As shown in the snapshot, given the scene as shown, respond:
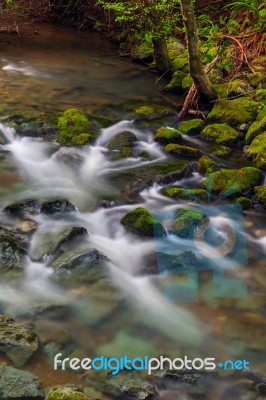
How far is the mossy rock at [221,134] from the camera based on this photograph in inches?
344

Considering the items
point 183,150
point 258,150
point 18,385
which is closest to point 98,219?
point 183,150

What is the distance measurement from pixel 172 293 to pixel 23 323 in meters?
1.67

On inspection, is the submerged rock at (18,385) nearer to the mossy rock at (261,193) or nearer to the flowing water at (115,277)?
the flowing water at (115,277)

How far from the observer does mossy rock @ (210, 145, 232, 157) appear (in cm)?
838

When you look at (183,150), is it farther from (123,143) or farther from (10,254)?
(10,254)

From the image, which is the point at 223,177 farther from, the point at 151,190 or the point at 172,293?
the point at 172,293

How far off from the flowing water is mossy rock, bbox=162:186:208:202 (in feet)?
0.42

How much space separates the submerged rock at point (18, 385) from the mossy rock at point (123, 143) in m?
5.29

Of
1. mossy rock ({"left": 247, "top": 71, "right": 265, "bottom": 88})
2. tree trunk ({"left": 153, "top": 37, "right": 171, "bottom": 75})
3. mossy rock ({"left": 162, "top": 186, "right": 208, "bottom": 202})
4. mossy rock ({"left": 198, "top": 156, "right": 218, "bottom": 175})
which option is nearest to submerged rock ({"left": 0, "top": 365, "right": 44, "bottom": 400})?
mossy rock ({"left": 162, "top": 186, "right": 208, "bottom": 202})

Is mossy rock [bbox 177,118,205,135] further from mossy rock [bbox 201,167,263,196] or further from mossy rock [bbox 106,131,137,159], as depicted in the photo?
mossy rock [bbox 201,167,263,196]

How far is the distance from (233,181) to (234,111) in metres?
3.02

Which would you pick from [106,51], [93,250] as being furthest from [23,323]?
[106,51]

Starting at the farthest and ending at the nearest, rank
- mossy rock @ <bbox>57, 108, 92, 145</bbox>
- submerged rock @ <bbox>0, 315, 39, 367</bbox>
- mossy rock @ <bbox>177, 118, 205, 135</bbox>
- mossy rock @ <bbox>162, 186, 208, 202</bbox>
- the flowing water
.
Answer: mossy rock @ <bbox>177, 118, 205, 135</bbox>, mossy rock @ <bbox>57, 108, 92, 145</bbox>, mossy rock @ <bbox>162, 186, 208, 202</bbox>, the flowing water, submerged rock @ <bbox>0, 315, 39, 367</bbox>

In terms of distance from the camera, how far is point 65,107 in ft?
33.4
